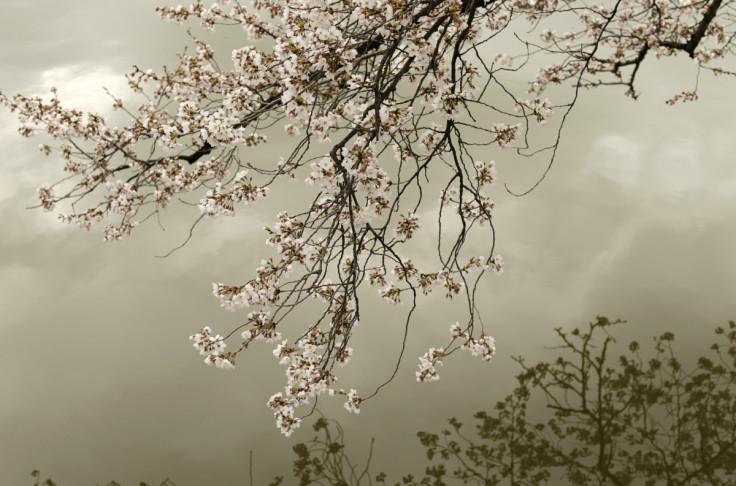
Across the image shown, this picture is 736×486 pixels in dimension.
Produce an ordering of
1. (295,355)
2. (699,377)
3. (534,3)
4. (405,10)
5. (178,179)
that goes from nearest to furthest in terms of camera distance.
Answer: (405,10) < (295,355) < (178,179) < (699,377) < (534,3)

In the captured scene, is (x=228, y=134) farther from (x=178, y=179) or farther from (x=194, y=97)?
(x=194, y=97)

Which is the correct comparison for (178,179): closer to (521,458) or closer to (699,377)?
(521,458)

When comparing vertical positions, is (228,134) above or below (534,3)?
below

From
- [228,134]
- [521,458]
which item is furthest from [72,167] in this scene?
[521,458]

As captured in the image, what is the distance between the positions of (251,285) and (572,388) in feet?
8.99

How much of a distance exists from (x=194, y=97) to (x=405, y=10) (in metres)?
3.36

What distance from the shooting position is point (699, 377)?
4.65 metres

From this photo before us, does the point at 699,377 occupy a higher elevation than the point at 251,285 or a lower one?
higher

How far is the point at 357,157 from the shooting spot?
280 cm

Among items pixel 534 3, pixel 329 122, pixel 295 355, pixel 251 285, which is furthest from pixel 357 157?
pixel 534 3

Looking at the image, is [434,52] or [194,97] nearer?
[434,52]

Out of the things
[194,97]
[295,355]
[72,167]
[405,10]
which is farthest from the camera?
[194,97]

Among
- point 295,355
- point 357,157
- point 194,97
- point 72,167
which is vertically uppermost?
point 194,97

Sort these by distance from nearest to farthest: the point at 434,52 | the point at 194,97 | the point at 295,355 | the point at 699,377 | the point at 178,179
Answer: the point at 434,52 → the point at 295,355 → the point at 178,179 → the point at 699,377 → the point at 194,97
